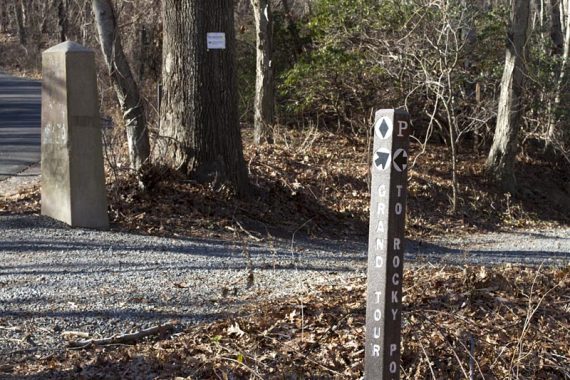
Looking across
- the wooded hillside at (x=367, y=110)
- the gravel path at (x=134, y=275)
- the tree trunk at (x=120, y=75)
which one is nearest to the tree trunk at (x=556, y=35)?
the wooded hillside at (x=367, y=110)

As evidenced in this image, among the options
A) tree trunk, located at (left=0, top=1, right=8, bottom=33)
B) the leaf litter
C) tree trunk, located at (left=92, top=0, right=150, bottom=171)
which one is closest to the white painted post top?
tree trunk, located at (left=92, top=0, right=150, bottom=171)

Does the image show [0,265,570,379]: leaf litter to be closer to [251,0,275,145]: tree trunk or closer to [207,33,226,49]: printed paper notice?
[207,33,226,49]: printed paper notice

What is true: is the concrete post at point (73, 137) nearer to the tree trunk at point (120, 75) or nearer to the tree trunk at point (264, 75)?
the tree trunk at point (120, 75)

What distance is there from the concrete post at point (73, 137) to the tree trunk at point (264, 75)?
25.0 ft

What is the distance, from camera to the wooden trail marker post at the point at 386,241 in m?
4.73

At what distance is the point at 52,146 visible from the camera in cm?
1070

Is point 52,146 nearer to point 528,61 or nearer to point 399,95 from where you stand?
point 399,95

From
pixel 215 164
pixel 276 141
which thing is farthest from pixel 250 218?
pixel 276 141

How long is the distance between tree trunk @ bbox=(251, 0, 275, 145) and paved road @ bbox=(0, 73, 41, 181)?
4361 millimetres

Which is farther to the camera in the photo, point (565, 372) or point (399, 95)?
point (399, 95)

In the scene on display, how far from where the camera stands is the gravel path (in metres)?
7.23

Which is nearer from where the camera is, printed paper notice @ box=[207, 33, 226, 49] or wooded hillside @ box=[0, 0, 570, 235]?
printed paper notice @ box=[207, 33, 226, 49]

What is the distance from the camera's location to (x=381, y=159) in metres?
4.75

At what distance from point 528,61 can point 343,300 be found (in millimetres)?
12928
